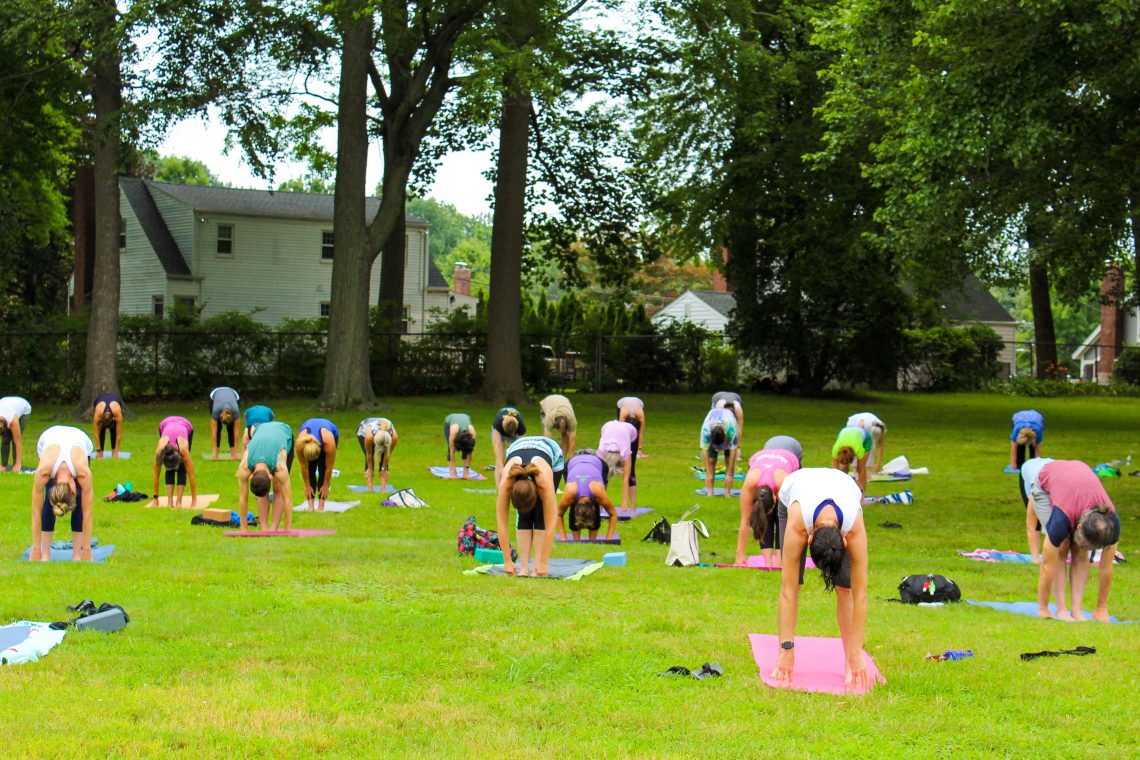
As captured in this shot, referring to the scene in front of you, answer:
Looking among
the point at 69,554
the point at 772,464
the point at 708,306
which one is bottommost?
the point at 69,554

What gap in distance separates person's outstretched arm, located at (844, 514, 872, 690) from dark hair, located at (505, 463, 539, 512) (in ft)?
12.9

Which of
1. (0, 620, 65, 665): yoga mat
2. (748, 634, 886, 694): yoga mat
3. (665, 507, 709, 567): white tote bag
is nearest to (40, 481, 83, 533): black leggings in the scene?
(0, 620, 65, 665): yoga mat

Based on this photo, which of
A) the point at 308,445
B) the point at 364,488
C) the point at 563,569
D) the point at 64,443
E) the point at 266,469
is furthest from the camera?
the point at 364,488

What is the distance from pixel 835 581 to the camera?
774 cm

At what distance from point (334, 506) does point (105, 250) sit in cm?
1563

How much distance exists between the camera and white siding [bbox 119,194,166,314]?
181 ft

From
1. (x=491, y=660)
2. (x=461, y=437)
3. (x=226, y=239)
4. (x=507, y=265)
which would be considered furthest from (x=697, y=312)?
(x=491, y=660)

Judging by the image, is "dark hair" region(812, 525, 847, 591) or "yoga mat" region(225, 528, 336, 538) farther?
"yoga mat" region(225, 528, 336, 538)

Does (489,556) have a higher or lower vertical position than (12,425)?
lower

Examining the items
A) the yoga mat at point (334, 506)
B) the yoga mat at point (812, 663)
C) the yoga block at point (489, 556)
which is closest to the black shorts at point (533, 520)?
the yoga block at point (489, 556)

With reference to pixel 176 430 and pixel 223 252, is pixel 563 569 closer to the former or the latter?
pixel 176 430

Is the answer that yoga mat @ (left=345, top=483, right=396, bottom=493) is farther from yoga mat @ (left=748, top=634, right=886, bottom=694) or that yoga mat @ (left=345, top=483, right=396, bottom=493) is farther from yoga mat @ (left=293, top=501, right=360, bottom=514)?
yoga mat @ (left=748, top=634, right=886, bottom=694)

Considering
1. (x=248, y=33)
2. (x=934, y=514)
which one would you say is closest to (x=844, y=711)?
(x=934, y=514)

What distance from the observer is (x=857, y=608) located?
7629 millimetres
